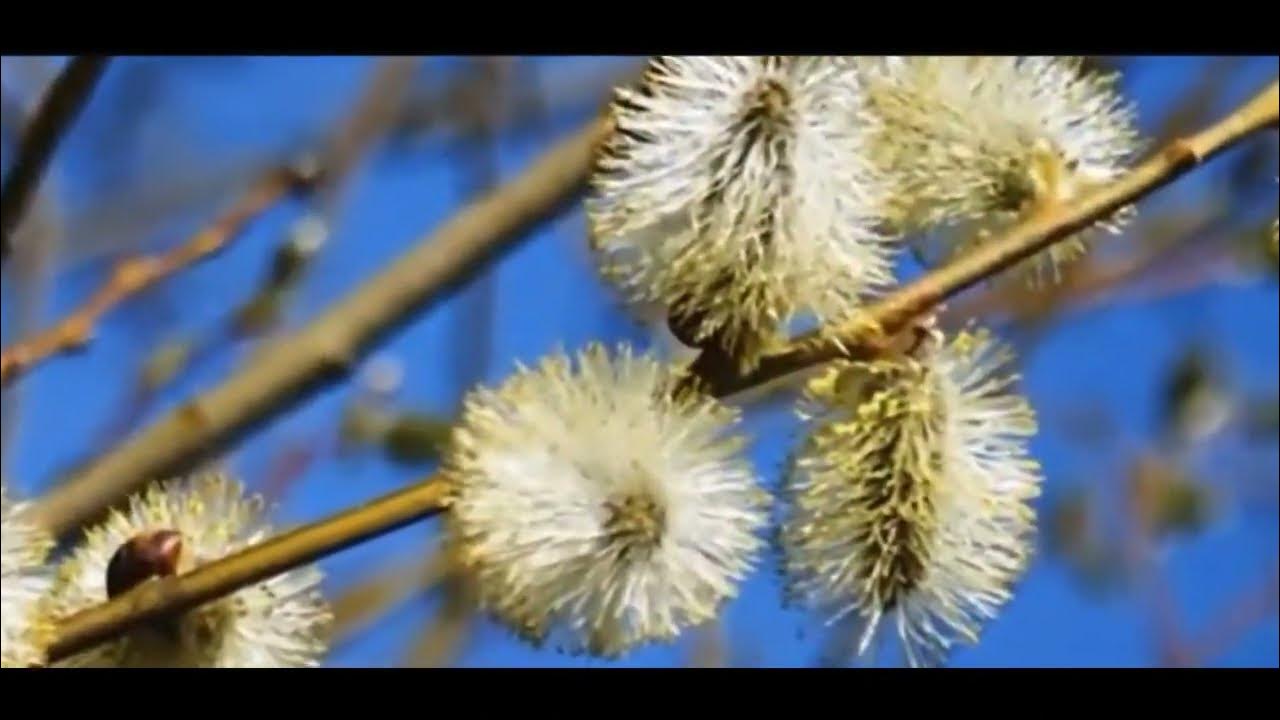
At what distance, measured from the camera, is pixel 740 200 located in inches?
36.2

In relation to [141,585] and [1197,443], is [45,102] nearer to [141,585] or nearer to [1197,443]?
[141,585]

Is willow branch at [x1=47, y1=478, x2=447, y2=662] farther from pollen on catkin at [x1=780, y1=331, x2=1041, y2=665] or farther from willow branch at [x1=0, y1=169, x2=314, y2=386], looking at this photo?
A: willow branch at [x1=0, y1=169, x2=314, y2=386]

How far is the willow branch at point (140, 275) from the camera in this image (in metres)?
1.18

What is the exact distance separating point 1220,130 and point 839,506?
0.19 metres

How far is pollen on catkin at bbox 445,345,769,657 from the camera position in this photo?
89 centimetres

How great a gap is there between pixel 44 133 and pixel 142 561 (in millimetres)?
325

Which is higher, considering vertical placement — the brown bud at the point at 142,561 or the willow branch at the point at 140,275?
the willow branch at the point at 140,275

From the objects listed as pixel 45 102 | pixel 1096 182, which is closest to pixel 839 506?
pixel 1096 182

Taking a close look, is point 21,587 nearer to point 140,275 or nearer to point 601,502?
point 601,502

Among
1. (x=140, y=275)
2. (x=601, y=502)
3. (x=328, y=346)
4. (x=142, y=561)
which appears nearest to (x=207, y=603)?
(x=142, y=561)

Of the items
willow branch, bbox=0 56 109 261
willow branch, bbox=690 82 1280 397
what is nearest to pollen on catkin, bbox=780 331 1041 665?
willow branch, bbox=690 82 1280 397

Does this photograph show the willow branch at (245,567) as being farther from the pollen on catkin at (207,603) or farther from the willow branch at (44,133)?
the willow branch at (44,133)

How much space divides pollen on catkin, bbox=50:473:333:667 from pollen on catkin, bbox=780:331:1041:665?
0.19 metres

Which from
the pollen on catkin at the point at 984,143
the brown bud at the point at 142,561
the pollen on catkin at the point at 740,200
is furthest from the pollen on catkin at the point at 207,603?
the pollen on catkin at the point at 984,143
